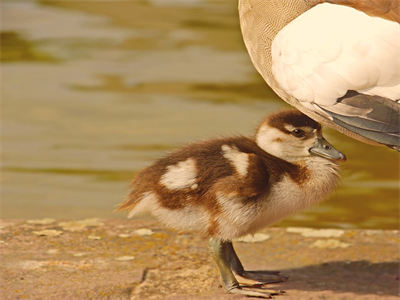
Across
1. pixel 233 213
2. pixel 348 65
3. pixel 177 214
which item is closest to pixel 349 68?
pixel 348 65

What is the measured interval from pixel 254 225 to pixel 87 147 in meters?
2.34

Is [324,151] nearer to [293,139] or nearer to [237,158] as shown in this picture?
[293,139]

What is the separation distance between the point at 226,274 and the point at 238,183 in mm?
290

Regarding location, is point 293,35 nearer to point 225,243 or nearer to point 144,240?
point 225,243

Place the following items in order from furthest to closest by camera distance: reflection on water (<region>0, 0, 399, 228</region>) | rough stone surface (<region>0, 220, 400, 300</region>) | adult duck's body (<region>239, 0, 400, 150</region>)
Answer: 1. reflection on water (<region>0, 0, 399, 228</region>)
2. rough stone surface (<region>0, 220, 400, 300</region>)
3. adult duck's body (<region>239, 0, 400, 150</region>)

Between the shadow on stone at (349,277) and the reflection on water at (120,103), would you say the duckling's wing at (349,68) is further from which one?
the reflection on water at (120,103)

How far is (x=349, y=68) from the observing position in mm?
2922

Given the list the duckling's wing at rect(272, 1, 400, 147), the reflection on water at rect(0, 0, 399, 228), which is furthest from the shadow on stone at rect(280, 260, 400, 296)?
the reflection on water at rect(0, 0, 399, 228)

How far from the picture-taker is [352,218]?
14.1ft

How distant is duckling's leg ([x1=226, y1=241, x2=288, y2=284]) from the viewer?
10.2ft

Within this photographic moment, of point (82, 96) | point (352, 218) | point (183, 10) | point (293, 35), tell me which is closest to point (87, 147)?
point (82, 96)

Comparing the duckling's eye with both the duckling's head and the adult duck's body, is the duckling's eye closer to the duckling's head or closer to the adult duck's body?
the duckling's head

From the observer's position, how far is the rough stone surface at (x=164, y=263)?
307 cm

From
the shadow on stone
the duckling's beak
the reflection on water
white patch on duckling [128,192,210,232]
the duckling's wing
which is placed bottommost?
the reflection on water
